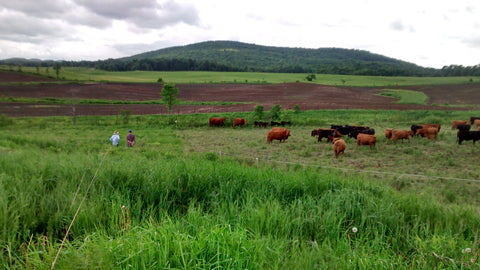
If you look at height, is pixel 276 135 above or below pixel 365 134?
below

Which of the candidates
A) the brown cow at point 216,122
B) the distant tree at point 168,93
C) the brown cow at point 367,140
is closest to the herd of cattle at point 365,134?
the brown cow at point 367,140

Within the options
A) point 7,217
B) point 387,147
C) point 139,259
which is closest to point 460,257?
point 139,259

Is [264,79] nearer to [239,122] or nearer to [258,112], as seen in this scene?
[258,112]

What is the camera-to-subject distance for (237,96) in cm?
6350

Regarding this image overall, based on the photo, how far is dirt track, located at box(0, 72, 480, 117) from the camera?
147ft

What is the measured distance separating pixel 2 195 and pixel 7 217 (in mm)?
601

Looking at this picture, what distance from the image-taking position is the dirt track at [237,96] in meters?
44.9

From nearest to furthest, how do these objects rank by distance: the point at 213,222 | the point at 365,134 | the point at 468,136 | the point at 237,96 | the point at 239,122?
the point at 213,222 < the point at 468,136 < the point at 365,134 < the point at 239,122 < the point at 237,96

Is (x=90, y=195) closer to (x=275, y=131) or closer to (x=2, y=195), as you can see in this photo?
(x=2, y=195)

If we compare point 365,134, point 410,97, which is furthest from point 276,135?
point 410,97

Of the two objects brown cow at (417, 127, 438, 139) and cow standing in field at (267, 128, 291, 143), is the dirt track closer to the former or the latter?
cow standing in field at (267, 128, 291, 143)

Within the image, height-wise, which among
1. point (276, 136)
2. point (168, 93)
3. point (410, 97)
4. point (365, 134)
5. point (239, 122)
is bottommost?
point (239, 122)

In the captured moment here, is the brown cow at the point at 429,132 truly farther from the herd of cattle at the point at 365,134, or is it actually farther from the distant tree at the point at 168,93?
the distant tree at the point at 168,93

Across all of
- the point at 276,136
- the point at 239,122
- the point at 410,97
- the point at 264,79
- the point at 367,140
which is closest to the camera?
the point at 367,140
